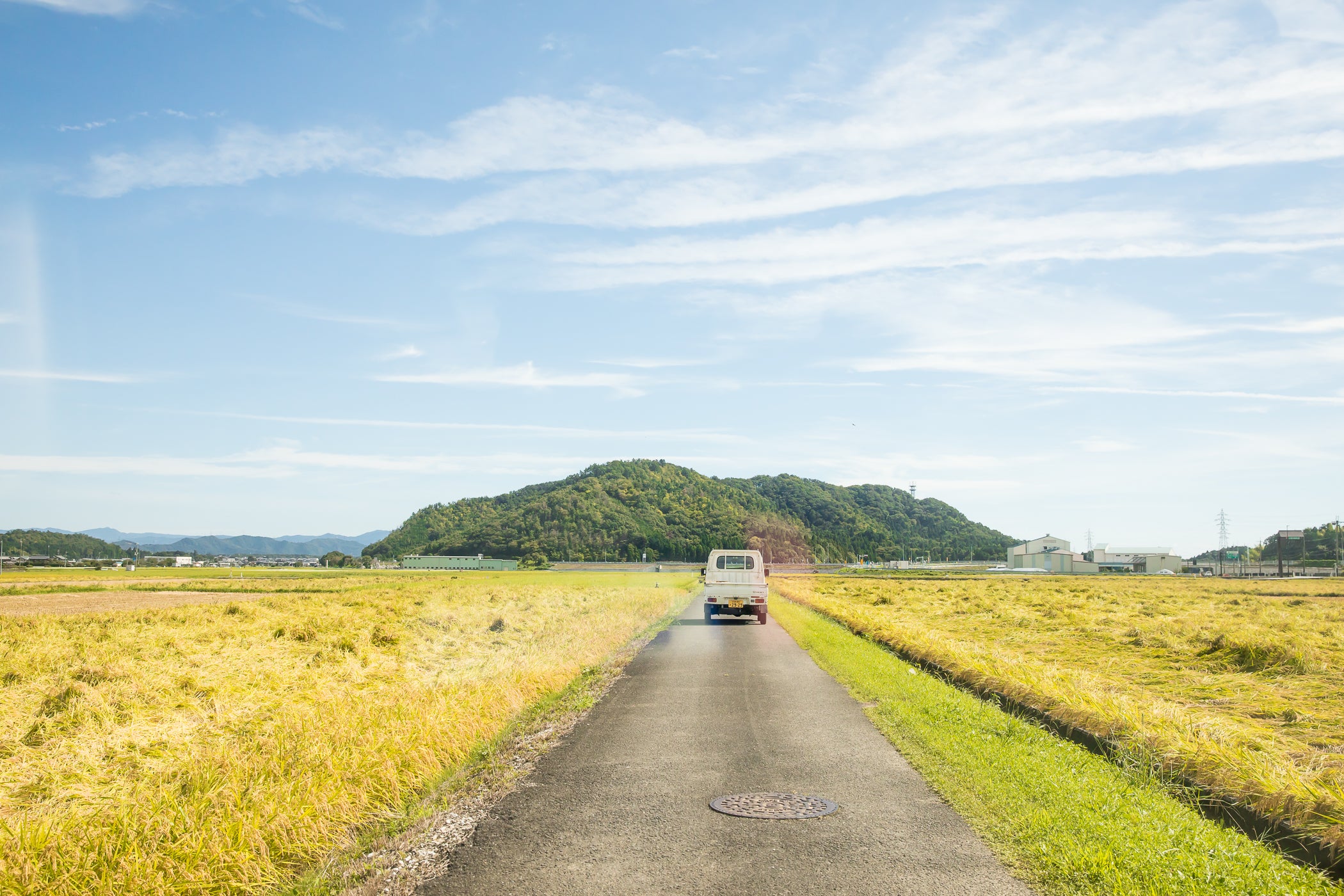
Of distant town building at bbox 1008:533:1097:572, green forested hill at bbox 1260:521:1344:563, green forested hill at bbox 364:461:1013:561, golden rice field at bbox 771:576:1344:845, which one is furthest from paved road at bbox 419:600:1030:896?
green forested hill at bbox 1260:521:1344:563

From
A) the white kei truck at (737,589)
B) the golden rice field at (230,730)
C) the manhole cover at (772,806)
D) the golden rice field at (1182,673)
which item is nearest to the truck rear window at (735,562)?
the white kei truck at (737,589)

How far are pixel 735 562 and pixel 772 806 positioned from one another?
2361 cm

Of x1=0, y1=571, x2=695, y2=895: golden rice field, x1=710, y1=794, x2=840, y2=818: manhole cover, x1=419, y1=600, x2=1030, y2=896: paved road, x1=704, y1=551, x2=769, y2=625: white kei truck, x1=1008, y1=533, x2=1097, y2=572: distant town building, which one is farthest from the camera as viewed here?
x1=1008, y1=533, x2=1097, y2=572: distant town building

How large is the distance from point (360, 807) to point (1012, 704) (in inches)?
358

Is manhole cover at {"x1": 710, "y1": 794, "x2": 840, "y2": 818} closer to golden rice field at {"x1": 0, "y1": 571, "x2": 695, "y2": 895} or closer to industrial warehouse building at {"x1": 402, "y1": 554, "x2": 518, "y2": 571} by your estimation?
golden rice field at {"x1": 0, "y1": 571, "x2": 695, "y2": 895}

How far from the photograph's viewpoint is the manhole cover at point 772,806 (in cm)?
715

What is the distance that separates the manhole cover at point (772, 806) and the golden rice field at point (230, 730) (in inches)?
116

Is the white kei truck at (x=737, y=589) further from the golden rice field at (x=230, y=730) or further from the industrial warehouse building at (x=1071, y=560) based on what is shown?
the industrial warehouse building at (x=1071, y=560)

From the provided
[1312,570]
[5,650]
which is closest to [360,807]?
[5,650]

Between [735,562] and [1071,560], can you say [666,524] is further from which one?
[735,562]

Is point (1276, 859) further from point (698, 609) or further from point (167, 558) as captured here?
point (167, 558)

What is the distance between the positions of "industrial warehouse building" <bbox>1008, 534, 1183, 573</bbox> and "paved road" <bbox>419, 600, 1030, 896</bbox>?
127971 mm

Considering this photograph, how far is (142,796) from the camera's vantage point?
738 centimetres

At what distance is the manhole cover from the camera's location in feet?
23.5
